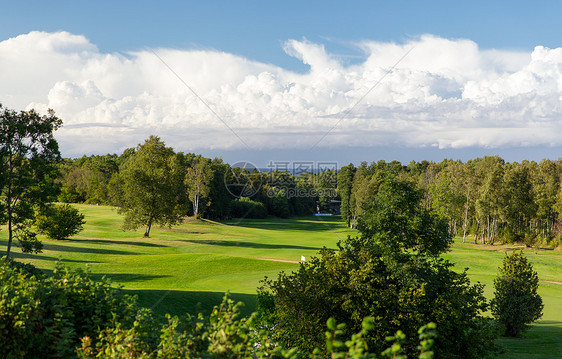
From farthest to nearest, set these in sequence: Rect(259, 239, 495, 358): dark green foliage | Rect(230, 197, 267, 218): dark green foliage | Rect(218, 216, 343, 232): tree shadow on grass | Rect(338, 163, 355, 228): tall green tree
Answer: Rect(230, 197, 267, 218): dark green foliage, Rect(338, 163, 355, 228): tall green tree, Rect(218, 216, 343, 232): tree shadow on grass, Rect(259, 239, 495, 358): dark green foliage

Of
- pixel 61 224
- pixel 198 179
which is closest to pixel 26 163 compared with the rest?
pixel 61 224

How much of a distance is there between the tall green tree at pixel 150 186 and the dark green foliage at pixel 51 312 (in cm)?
4721

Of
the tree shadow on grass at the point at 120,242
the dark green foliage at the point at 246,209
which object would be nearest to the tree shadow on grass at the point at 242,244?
the tree shadow on grass at the point at 120,242

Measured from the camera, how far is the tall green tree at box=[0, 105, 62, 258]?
1027 inches

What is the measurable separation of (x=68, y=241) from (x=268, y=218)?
78017 millimetres

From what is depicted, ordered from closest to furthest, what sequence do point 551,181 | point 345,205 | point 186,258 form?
1. point 186,258
2. point 551,181
3. point 345,205

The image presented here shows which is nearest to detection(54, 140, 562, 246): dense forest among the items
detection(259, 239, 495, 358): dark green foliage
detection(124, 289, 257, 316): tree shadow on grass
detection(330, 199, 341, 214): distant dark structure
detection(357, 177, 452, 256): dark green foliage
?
detection(330, 199, 341, 214): distant dark structure

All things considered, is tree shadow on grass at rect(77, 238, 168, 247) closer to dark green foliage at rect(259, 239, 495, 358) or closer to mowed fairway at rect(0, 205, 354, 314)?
mowed fairway at rect(0, 205, 354, 314)

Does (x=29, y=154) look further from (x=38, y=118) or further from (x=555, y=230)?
(x=555, y=230)

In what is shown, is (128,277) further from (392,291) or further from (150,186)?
(150,186)

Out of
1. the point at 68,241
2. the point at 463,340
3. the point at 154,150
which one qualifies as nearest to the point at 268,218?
the point at 154,150

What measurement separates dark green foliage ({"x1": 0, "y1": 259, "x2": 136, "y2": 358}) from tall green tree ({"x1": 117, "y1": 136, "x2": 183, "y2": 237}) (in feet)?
155

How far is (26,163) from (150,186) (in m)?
27.8

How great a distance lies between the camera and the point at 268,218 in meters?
121
